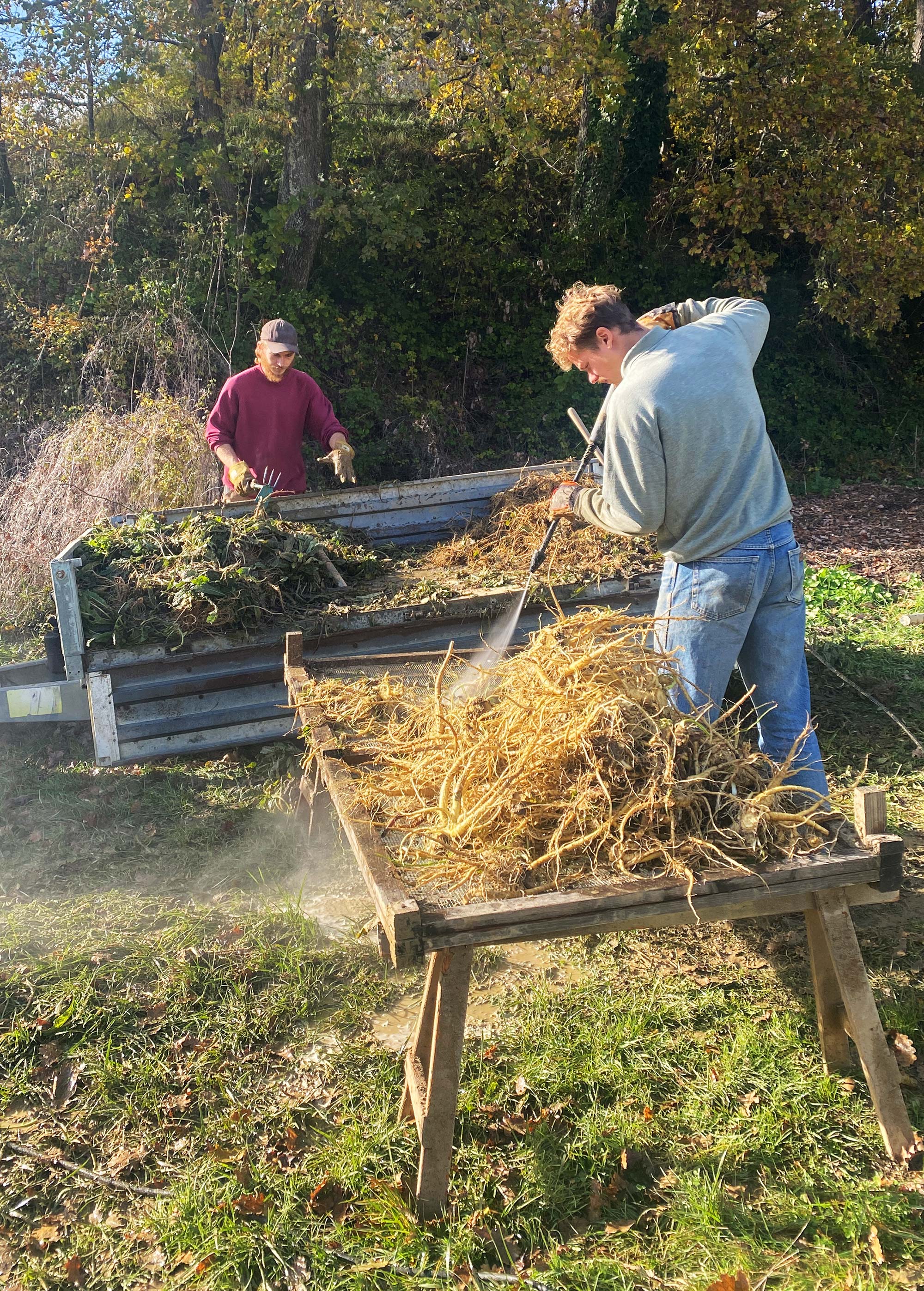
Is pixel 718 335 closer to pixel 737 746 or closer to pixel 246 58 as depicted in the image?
Answer: pixel 737 746

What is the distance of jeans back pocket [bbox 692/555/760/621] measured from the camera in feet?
9.93

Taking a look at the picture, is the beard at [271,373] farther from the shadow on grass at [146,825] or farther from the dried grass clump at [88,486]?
the shadow on grass at [146,825]

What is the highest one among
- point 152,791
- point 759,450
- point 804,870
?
point 759,450

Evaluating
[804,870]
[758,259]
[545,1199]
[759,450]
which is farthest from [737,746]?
[758,259]

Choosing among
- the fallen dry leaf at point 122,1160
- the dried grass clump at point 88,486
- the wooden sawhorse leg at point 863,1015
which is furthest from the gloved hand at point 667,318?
the dried grass clump at point 88,486

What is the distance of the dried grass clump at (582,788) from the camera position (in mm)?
2363

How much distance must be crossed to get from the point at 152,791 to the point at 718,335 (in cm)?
344

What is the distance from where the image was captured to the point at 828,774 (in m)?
4.74

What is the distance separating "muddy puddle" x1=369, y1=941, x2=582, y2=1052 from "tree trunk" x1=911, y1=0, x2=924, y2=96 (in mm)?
13919

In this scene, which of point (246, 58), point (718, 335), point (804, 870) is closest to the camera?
point (804, 870)

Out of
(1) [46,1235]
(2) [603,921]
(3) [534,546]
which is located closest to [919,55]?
(3) [534,546]

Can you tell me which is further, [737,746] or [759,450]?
[759,450]

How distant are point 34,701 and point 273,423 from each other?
2375 mm

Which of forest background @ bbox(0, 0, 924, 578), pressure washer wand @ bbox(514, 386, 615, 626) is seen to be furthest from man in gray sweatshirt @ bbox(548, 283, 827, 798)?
forest background @ bbox(0, 0, 924, 578)
